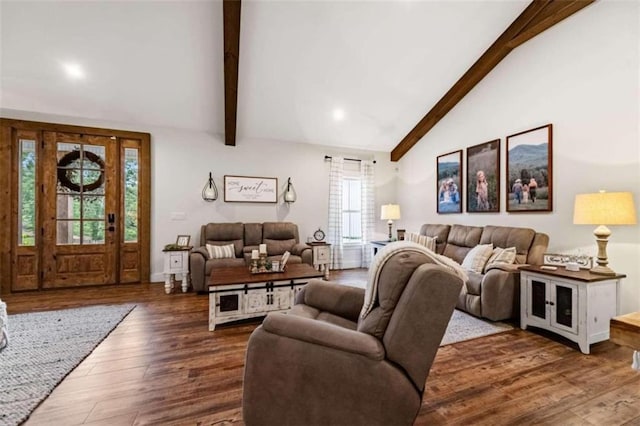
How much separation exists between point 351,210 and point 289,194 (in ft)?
4.57

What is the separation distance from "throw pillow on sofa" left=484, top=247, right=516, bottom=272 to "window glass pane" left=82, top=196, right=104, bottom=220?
17.3 ft

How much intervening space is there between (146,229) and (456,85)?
5.31 meters

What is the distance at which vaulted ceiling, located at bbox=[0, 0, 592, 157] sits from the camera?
2885 mm

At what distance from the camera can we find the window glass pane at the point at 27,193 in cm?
380

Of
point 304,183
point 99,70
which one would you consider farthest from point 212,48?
point 304,183

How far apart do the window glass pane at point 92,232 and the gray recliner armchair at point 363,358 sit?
4.14 metres

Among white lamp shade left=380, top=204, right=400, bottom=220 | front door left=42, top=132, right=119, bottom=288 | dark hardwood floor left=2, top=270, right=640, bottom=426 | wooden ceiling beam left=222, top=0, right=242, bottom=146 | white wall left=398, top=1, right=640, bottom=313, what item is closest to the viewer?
dark hardwood floor left=2, top=270, right=640, bottom=426

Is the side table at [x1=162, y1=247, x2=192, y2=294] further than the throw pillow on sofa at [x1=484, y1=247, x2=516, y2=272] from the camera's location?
Yes

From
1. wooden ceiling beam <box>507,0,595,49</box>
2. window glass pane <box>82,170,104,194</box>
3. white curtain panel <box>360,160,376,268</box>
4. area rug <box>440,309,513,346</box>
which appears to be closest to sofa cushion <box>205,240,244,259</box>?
window glass pane <box>82,170,104,194</box>

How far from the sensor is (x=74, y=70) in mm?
3316

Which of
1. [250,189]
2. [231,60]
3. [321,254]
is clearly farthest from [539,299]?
[250,189]

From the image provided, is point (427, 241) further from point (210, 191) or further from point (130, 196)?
point (130, 196)

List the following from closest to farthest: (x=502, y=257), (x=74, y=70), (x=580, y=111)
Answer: (x=580, y=111), (x=502, y=257), (x=74, y=70)

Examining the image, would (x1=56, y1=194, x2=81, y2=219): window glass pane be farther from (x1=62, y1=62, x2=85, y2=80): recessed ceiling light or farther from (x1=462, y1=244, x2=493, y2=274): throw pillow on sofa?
(x1=462, y1=244, x2=493, y2=274): throw pillow on sofa
